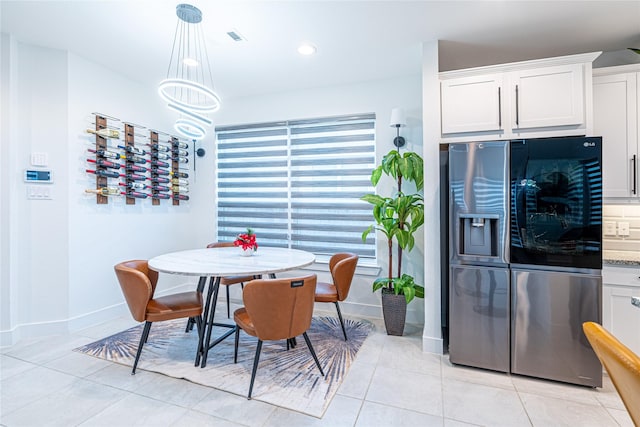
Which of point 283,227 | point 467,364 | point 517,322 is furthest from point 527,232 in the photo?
point 283,227

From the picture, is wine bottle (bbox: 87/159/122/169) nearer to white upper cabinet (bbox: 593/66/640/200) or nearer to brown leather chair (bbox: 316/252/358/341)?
brown leather chair (bbox: 316/252/358/341)

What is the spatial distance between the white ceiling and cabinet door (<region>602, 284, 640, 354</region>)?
6.82ft

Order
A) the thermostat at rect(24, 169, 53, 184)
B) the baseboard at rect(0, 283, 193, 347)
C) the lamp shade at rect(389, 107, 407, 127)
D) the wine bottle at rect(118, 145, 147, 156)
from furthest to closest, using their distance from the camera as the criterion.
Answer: the wine bottle at rect(118, 145, 147, 156) < the lamp shade at rect(389, 107, 407, 127) < the thermostat at rect(24, 169, 53, 184) < the baseboard at rect(0, 283, 193, 347)

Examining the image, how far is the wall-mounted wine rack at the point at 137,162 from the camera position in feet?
10.8

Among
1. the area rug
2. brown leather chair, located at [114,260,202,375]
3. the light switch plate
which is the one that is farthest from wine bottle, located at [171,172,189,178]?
brown leather chair, located at [114,260,202,375]

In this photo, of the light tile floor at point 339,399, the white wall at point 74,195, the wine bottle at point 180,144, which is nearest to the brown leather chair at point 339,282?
the light tile floor at point 339,399

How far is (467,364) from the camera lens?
242 cm

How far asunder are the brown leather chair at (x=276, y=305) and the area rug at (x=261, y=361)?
0.86ft

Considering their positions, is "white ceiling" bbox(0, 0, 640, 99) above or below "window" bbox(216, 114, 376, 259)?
above

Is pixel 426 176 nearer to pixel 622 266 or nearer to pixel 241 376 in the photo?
pixel 622 266

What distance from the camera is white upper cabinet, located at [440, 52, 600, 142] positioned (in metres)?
2.31

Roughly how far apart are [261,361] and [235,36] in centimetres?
277

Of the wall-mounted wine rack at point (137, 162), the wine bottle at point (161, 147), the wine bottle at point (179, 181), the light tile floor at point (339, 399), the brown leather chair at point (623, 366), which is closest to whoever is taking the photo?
the brown leather chair at point (623, 366)

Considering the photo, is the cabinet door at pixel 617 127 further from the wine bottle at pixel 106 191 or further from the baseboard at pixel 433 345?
the wine bottle at pixel 106 191
